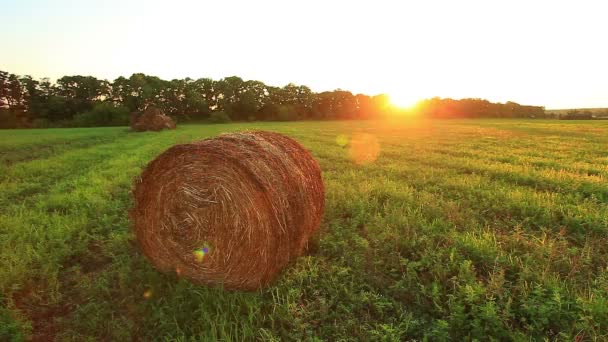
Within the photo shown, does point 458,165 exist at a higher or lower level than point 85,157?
higher

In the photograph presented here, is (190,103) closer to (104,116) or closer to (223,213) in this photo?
(104,116)

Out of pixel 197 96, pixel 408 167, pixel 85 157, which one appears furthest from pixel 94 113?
pixel 408 167

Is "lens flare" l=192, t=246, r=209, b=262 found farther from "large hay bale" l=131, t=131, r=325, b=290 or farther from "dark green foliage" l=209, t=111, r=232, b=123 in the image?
"dark green foliage" l=209, t=111, r=232, b=123

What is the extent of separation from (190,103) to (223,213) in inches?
2988

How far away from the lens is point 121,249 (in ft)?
19.0

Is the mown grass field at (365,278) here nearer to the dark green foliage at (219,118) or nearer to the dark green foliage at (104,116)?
the dark green foliage at (104,116)

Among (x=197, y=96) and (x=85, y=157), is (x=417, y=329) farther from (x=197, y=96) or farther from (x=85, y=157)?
(x=197, y=96)

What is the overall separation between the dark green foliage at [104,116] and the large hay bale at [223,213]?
2561 inches

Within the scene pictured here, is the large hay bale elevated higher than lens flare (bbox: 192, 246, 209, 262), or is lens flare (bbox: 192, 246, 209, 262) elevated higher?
the large hay bale

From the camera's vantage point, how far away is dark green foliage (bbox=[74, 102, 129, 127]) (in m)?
62.2

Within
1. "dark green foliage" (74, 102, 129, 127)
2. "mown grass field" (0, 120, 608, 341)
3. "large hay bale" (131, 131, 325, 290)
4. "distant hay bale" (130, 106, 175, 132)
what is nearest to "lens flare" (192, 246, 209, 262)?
"large hay bale" (131, 131, 325, 290)

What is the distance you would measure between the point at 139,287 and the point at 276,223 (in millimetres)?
1999

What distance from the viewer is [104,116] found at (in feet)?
210

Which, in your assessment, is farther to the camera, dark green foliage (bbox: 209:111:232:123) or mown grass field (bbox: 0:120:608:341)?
dark green foliage (bbox: 209:111:232:123)
